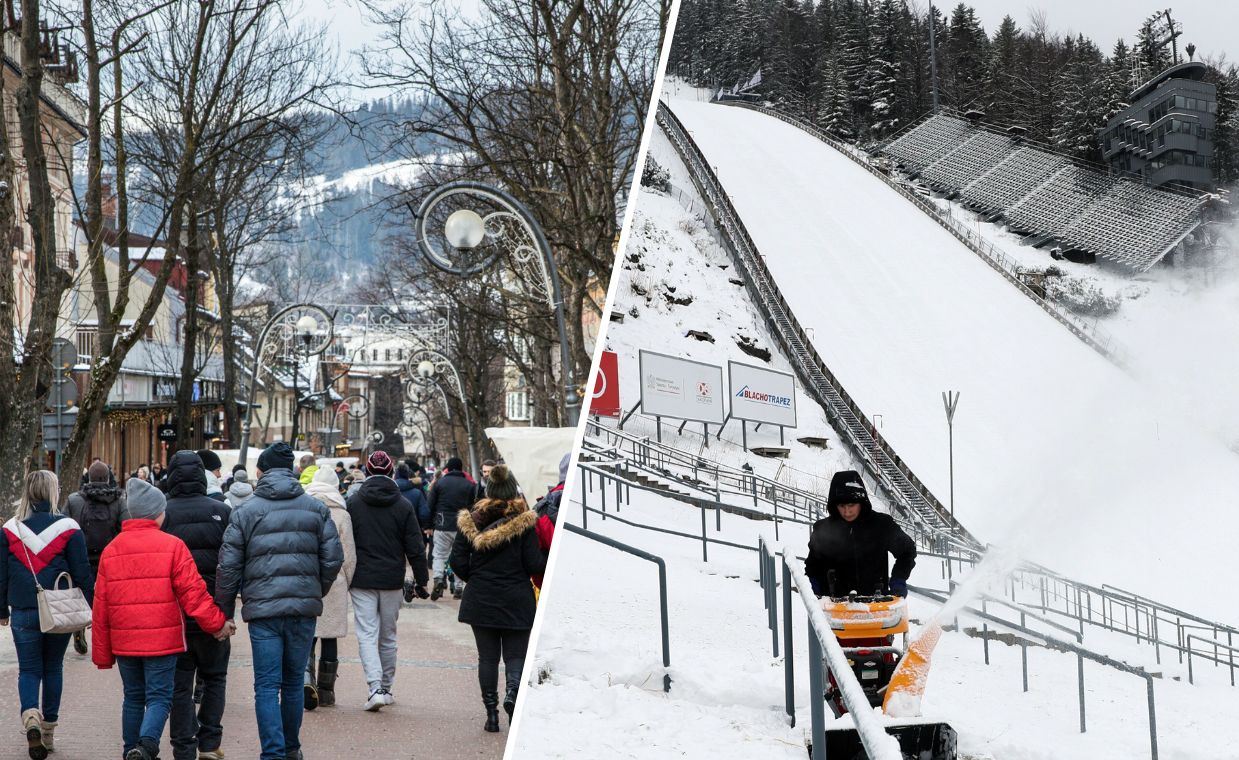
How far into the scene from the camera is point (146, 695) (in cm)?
613

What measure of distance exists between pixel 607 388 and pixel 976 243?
24.0 ft

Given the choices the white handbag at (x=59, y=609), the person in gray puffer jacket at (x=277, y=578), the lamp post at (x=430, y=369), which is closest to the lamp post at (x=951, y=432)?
the person in gray puffer jacket at (x=277, y=578)

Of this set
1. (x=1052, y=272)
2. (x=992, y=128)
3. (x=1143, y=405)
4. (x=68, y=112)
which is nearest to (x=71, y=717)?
(x=1143, y=405)

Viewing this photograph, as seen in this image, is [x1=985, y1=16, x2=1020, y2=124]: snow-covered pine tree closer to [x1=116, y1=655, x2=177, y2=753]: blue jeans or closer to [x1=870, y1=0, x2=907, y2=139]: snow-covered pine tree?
[x1=870, y1=0, x2=907, y2=139]: snow-covered pine tree

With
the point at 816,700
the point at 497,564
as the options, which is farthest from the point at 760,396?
the point at 816,700

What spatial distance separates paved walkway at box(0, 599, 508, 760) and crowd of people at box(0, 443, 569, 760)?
0.15 m

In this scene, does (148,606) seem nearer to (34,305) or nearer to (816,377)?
(816,377)

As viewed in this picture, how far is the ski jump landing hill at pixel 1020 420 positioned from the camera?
775 cm

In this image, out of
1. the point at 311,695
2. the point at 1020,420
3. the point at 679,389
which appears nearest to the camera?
the point at 679,389

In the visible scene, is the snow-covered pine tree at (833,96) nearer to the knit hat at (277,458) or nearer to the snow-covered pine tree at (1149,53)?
the snow-covered pine tree at (1149,53)

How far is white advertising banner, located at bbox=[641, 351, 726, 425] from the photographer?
5.17 metres

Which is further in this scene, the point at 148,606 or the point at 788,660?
the point at 148,606

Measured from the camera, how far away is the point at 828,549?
4.66 m

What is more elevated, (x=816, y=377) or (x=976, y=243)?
(x=976, y=243)
